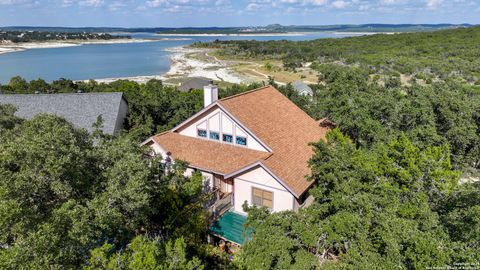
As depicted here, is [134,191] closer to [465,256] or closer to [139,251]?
[139,251]

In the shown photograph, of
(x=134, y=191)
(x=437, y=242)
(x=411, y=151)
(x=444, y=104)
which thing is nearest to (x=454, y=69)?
(x=444, y=104)

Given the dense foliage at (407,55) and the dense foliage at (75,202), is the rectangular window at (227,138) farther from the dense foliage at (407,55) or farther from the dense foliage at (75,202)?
the dense foliage at (407,55)

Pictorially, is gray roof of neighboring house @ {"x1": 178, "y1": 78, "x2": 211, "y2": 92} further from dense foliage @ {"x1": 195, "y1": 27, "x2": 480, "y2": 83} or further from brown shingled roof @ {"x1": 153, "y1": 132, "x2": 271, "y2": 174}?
dense foliage @ {"x1": 195, "y1": 27, "x2": 480, "y2": 83}

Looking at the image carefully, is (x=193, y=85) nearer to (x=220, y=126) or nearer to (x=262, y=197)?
(x=220, y=126)

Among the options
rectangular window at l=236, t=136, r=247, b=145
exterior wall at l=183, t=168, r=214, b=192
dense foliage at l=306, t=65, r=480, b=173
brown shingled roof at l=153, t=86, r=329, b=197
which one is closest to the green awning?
exterior wall at l=183, t=168, r=214, b=192

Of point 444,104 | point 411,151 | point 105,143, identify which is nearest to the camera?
point 105,143

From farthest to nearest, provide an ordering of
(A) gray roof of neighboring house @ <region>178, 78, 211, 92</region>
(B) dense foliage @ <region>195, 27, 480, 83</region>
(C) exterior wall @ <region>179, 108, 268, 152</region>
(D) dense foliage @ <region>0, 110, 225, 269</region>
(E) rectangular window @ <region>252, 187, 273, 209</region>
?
(B) dense foliage @ <region>195, 27, 480, 83</region>
(A) gray roof of neighboring house @ <region>178, 78, 211, 92</region>
(C) exterior wall @ <region>179, 108, 268, 152</region>
(E) rectangular window @ <region>252, 187, 273, 209</region>
(D) dense foliage @ <region>0, 110, 225, 269</region>
